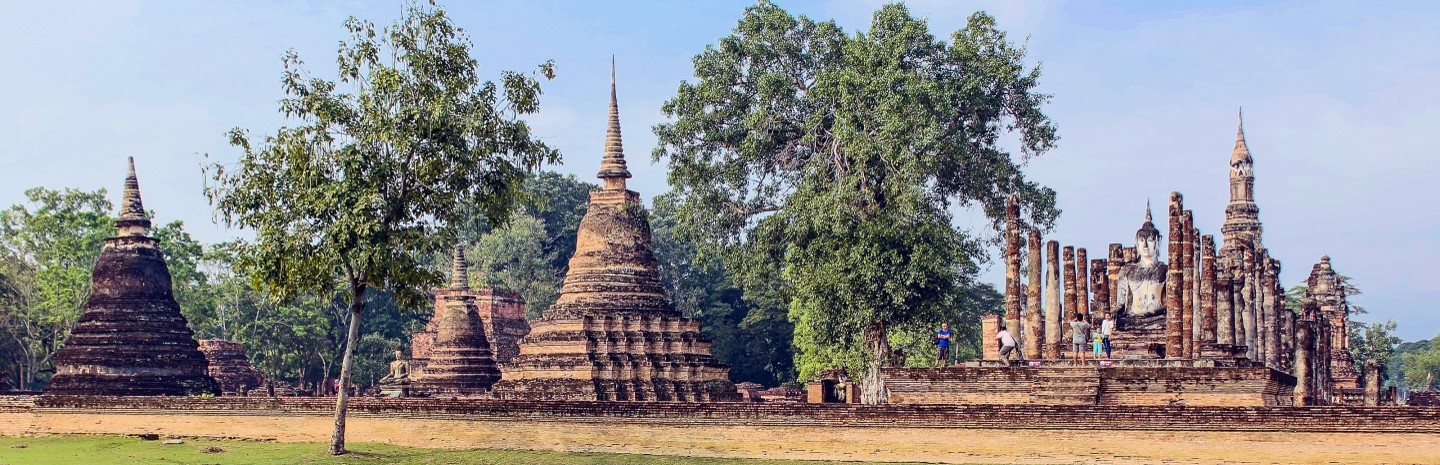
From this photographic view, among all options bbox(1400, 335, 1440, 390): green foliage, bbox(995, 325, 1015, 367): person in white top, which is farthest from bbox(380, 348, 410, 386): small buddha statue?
bbox(1400, 335, 1440, 390): green foliage

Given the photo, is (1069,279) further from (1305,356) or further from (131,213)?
Answer: (131,213)

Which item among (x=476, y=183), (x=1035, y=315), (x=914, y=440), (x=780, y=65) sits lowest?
(x=914, y=440)

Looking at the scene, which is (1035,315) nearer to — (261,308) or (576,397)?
(576,397)

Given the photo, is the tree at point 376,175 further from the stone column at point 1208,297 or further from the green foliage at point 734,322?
the green foliage at point 734,322

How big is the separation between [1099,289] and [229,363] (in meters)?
24.5

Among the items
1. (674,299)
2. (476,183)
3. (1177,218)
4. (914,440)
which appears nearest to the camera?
(914,440)

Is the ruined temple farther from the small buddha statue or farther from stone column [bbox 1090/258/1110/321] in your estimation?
stone column [bbox 1090/258/1110/321]

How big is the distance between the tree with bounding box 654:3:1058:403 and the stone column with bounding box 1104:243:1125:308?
3962 millimetres

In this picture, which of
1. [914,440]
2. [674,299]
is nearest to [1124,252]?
[914,440]

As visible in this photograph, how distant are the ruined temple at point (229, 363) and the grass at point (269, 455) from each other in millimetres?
16398

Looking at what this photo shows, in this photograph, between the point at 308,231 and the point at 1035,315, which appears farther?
the point at 1035,315

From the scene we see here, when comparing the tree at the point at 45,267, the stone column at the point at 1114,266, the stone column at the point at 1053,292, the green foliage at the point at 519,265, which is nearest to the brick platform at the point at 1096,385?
the stone column at the point at 1053,292

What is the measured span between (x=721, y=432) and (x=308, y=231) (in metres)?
6.80

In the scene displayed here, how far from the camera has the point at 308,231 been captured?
24.2 metres
